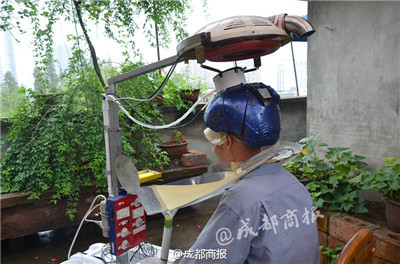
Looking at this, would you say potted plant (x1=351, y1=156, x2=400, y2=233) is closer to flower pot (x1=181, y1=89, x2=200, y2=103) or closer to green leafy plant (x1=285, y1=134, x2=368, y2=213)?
green leafy plant (x1=285, y1=134, x2=368, y2=213)

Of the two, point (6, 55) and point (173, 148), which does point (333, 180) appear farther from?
point (6, 55)

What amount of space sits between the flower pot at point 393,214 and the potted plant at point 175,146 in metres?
2.73

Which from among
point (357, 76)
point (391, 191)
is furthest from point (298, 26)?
point (357, 76)

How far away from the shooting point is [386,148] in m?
2.83

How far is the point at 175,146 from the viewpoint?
4.30 meters

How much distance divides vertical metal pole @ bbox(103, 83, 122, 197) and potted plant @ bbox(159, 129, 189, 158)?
241 cm

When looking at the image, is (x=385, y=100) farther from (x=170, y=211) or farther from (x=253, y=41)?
(x=170, y=211)

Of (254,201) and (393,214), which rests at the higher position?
(254,201)

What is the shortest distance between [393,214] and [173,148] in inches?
111

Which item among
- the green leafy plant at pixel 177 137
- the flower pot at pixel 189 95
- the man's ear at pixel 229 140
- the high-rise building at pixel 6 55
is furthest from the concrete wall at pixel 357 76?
the high-rise building at pixel 6 55

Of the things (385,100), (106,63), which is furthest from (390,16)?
(106,63)

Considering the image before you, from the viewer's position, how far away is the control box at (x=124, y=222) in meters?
1.76

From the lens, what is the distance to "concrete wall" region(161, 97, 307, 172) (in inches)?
182

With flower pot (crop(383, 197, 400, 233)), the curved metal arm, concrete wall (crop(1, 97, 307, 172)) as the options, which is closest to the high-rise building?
concrete wall (crop(1, 97, 307, 172))
